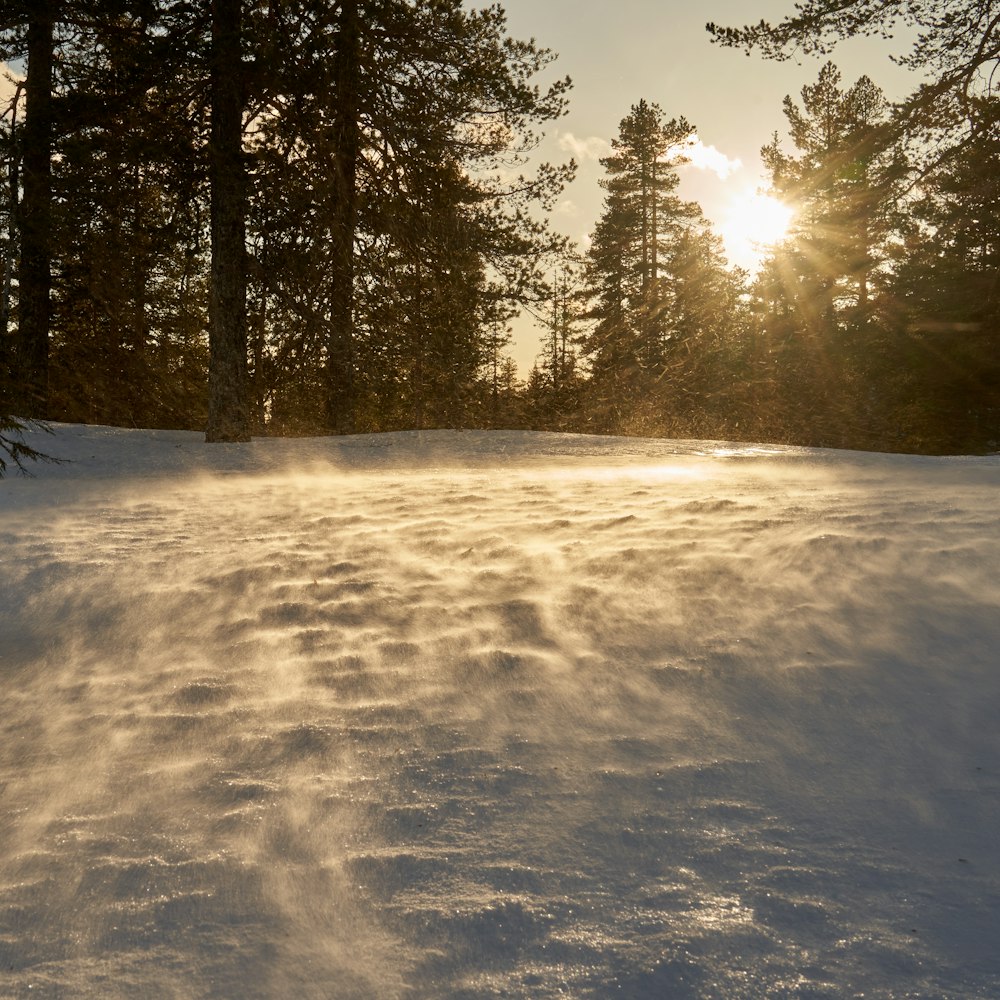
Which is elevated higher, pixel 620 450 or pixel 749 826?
pixel 620 450

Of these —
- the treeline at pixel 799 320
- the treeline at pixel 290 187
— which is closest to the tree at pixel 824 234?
the treeline at pixel 799 320

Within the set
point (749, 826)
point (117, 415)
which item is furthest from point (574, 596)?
point (117, 415)

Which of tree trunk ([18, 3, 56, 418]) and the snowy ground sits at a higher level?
tree trunk ([18, 3, 56, 418])

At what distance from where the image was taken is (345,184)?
1323 centimetres

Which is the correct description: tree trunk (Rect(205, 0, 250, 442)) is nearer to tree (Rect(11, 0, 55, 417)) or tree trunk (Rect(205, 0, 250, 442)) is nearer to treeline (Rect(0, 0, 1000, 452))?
treeline (Rect(0, 0, 1000, 452))

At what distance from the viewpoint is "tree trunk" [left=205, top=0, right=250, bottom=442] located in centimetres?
1220

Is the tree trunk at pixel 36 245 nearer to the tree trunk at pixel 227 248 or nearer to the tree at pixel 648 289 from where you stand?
the tree trunk at pixel 227 248

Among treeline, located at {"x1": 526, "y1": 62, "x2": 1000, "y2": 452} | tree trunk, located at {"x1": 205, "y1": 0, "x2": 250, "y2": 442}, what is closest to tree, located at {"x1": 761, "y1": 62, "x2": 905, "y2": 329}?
treeline, located at {"x1": 526, "y1": 62, "x2": 1000, "y2": 452}

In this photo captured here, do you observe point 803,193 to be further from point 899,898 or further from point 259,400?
point 899,898

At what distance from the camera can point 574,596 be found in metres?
3.90

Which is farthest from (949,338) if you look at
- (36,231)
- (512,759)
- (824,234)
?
(512,759)

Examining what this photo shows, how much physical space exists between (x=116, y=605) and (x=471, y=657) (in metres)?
1.96

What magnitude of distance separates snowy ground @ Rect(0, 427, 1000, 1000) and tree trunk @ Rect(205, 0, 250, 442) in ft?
24.6

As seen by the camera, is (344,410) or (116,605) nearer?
(116,605)
